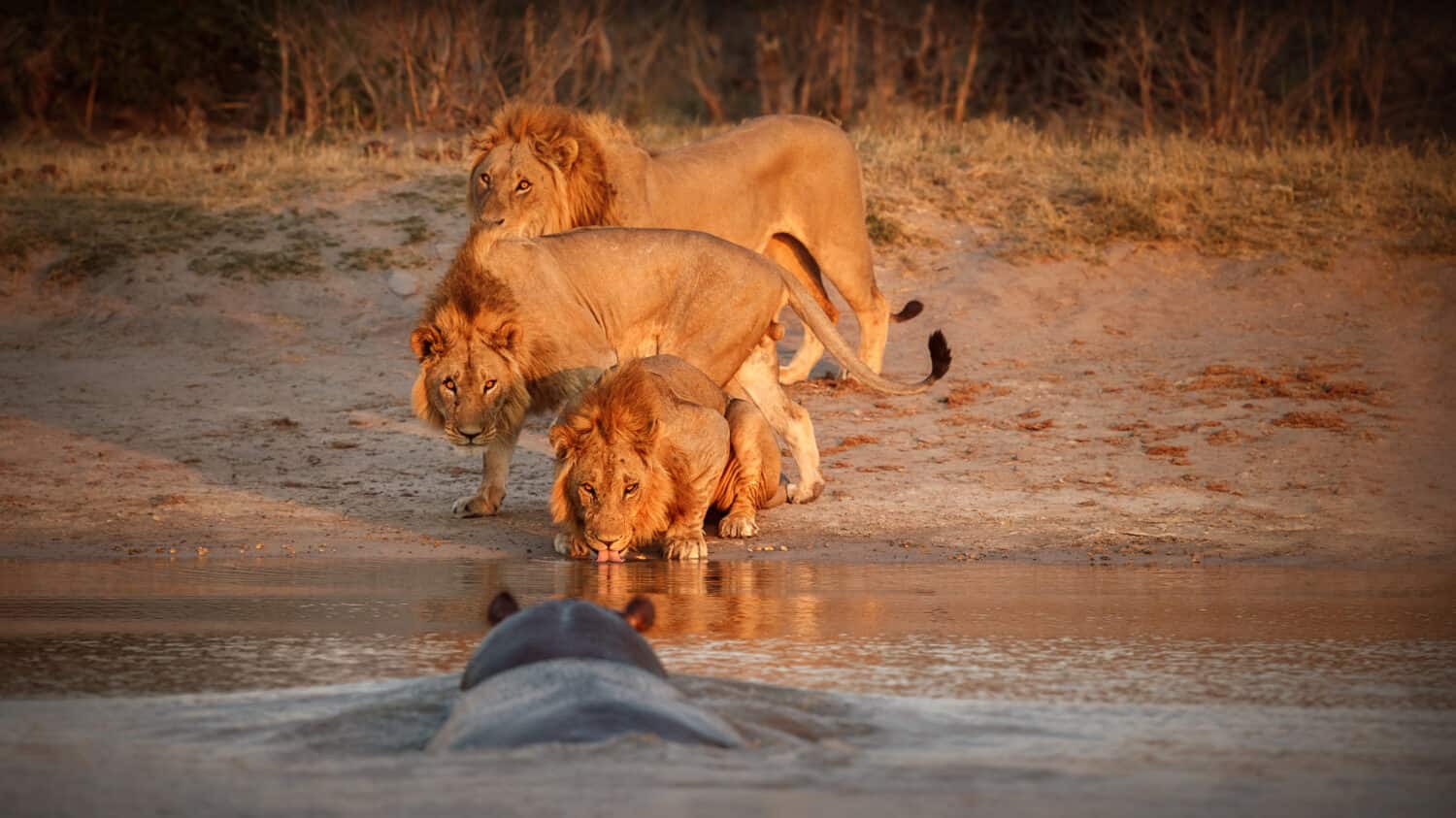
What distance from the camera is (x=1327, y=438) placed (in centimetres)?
934

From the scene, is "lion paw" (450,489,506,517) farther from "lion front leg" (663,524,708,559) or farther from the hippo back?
the hippo back

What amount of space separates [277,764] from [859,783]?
3.91 feet

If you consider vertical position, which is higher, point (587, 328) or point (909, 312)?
point (909, 312)

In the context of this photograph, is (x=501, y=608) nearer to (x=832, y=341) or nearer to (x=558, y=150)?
(x=832, y=341)

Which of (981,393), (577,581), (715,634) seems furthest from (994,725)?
(981,393)

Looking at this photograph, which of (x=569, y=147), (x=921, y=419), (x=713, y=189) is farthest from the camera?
(x=713, y=189)

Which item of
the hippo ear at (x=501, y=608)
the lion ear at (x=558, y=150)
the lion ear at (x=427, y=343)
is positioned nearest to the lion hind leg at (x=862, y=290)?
the lion ear at (x=558, y=150)

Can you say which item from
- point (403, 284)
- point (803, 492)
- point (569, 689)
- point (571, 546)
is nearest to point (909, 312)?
point (803, 492)

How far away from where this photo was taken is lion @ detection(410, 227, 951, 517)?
8102mm

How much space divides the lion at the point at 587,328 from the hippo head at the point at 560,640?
12.2 feet

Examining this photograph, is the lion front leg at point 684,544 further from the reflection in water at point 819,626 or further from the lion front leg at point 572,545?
the lion front leg at point 572,545

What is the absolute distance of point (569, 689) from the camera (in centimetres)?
405

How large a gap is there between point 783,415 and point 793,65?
13.5 metres

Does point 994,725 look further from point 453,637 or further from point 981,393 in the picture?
point 981,393
